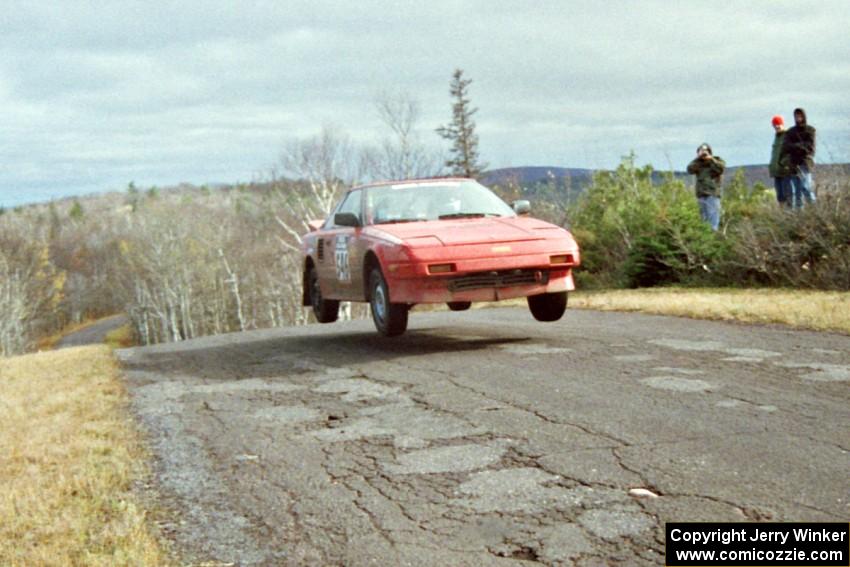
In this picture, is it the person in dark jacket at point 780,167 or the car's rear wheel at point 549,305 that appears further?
the person in dark jacket at point 780,167

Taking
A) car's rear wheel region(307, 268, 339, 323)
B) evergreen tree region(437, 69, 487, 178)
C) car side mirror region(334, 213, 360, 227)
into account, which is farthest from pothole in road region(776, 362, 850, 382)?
evergreen tree region(437, 69, 487, 178)

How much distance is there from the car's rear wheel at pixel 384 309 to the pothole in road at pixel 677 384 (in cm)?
302

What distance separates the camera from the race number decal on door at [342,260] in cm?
1070

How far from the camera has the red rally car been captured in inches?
356

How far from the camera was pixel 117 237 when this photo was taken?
127m

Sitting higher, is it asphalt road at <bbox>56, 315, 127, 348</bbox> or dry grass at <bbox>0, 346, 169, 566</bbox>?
dry grass at <bbox>0, 346, 169, 566</bbox>

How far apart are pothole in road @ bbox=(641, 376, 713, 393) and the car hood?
2.47 meters

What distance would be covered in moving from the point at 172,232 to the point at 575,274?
2498 inches

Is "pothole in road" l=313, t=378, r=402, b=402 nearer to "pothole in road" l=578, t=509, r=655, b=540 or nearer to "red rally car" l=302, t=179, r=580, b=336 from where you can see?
"red rally car" l=302, t=179, r=580, b=336

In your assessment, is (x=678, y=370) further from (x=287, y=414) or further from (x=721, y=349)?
(x=287, y=414)

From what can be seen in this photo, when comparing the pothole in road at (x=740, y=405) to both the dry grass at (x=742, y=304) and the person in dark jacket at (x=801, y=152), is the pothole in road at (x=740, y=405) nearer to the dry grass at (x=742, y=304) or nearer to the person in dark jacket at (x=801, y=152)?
the dry grass at (x=742, y=304)

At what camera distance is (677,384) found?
272 inches

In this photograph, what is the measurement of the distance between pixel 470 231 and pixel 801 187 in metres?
8.29

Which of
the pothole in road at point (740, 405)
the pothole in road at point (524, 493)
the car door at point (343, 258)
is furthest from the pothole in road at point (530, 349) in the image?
the pothole in road at point (524, 493)
